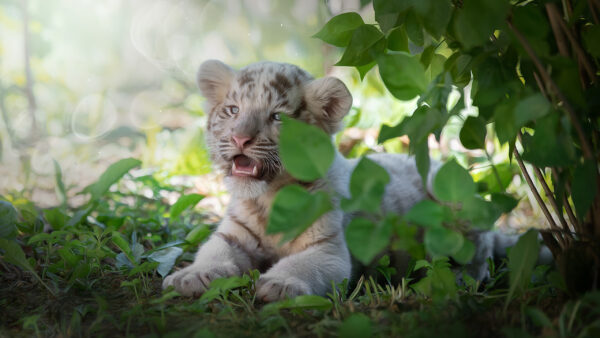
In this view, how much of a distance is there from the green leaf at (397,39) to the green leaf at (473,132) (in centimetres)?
35

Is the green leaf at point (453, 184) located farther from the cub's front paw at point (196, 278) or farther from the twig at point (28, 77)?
Answer: the twig at point (28, 77)

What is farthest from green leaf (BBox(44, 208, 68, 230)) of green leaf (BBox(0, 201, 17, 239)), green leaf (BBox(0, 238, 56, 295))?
green leaf (BBox(0, 238, 56, 295))

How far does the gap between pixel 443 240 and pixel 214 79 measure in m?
1.59

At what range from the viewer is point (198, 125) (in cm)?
451

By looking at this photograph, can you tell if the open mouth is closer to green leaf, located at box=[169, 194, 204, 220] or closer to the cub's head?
the cub's head

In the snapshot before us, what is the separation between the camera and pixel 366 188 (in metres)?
0.95

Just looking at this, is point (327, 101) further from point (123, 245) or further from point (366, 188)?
point (366, 188)

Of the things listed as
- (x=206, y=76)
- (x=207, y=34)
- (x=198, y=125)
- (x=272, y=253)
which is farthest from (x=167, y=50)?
(x=272, y=253)

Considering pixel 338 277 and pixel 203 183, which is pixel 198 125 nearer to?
pixel 203 183

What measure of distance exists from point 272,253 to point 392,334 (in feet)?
3.19

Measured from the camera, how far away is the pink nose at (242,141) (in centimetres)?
→ 192

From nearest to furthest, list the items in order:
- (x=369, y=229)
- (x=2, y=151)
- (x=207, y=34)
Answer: (x=369, y=229) → (x=2, y=151) → (x=207, y=34)

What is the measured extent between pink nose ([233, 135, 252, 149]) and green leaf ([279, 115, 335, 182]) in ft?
3.10

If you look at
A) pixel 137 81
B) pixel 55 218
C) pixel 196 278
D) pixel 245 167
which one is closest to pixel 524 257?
pixel 196 278
